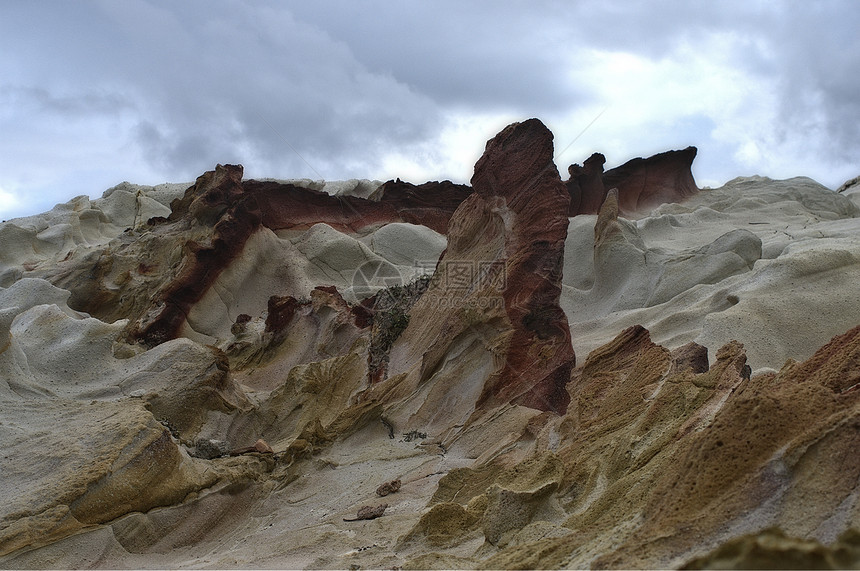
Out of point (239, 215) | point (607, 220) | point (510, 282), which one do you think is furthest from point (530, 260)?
point (239, 215)

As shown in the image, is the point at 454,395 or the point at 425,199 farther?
the point at 425,199

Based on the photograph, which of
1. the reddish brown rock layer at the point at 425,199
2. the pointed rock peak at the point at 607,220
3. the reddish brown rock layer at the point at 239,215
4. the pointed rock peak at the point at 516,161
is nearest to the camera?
the pointed rock peak at the point at 516,161

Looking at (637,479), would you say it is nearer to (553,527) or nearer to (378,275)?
(553,527)

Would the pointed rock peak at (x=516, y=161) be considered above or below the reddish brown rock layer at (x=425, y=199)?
below

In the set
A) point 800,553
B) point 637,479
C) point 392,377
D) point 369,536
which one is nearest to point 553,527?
point 637,479

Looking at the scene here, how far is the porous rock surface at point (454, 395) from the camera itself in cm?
208

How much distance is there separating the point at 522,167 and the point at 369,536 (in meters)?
3.19

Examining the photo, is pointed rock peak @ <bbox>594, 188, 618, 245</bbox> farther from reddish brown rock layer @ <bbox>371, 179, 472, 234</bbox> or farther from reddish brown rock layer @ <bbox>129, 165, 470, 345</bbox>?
reddish brown rock layer @ <bbox>371, 179, 472, 234</bbox>

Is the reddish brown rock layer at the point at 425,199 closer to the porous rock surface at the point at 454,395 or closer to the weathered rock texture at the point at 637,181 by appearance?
the weathered rock texture at the point at 637,181

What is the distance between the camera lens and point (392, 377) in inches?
214

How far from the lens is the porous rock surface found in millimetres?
2080

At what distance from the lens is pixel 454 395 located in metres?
4.95

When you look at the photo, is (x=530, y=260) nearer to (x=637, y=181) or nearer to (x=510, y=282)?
(x=510, y=282)

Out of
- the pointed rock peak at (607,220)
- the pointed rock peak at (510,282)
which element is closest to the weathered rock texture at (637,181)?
the pointed rock peak at (607,220)
